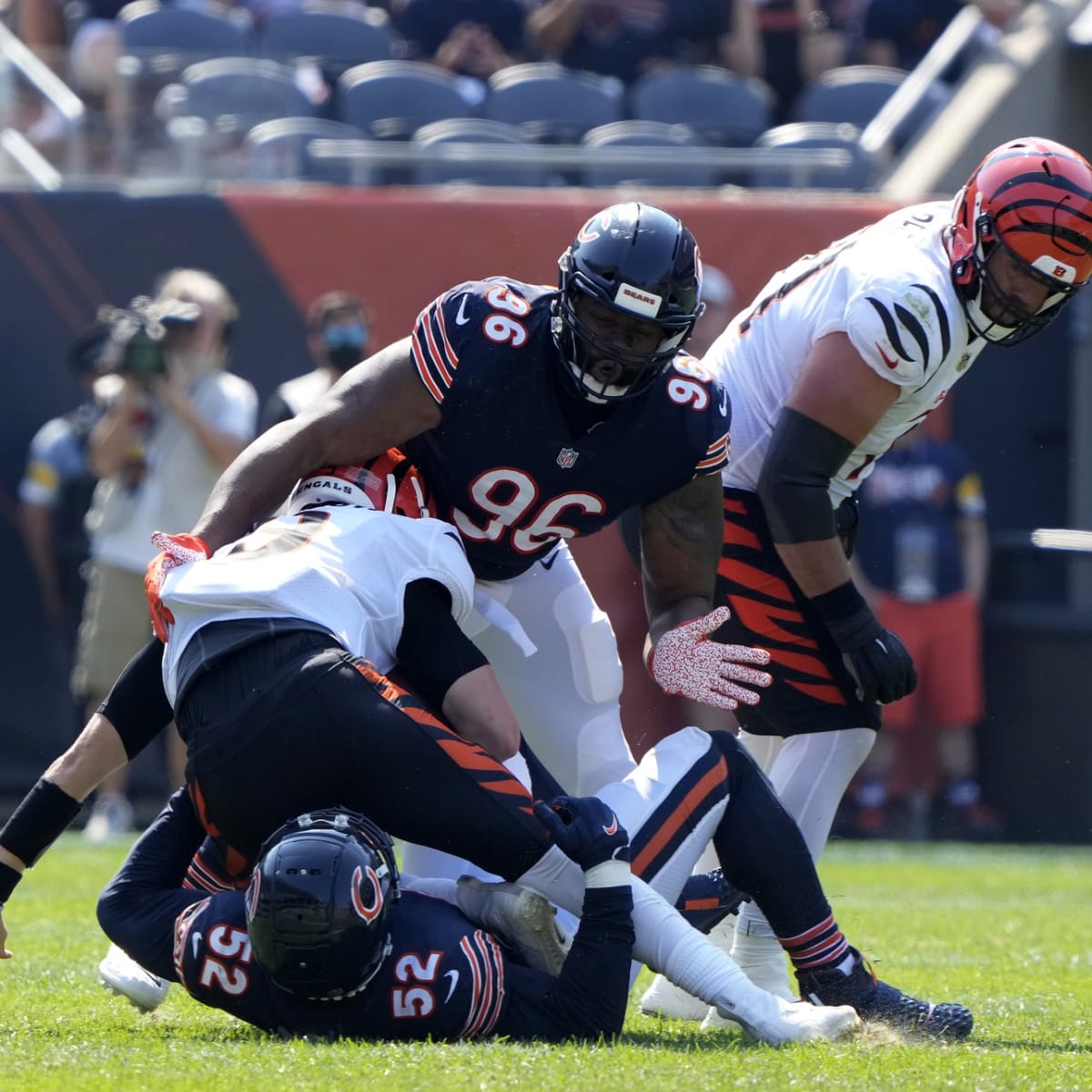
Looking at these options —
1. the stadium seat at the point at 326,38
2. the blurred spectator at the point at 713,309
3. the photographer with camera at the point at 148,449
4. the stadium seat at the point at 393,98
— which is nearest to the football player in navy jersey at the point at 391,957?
the photographer with camera at the point at 148,449

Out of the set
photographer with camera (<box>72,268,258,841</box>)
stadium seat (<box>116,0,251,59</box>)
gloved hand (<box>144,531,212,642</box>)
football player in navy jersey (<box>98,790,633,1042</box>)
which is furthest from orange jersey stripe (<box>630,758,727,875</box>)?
stadium seat (<box>116,0,251,59</box>)

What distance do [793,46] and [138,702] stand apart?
7.69 m

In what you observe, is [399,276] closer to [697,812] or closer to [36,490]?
[36,490]

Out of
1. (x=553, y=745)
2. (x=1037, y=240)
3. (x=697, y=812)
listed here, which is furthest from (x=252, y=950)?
(x=1037, y=240)

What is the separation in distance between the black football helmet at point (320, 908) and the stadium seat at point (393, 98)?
662 cm

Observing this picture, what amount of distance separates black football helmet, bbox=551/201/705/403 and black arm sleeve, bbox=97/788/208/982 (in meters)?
1.15

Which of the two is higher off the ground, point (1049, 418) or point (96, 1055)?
point (1049, 418)

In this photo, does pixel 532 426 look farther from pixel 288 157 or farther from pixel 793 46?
pixel 793 46

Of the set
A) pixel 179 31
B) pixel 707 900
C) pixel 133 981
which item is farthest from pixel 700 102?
pixel 133 981

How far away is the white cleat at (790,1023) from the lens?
11.0 ft

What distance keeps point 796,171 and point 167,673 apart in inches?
245

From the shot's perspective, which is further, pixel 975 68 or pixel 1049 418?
pixel 975 68

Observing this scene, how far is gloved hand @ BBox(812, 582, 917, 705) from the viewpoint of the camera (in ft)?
13.4

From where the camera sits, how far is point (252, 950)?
10.6ft
